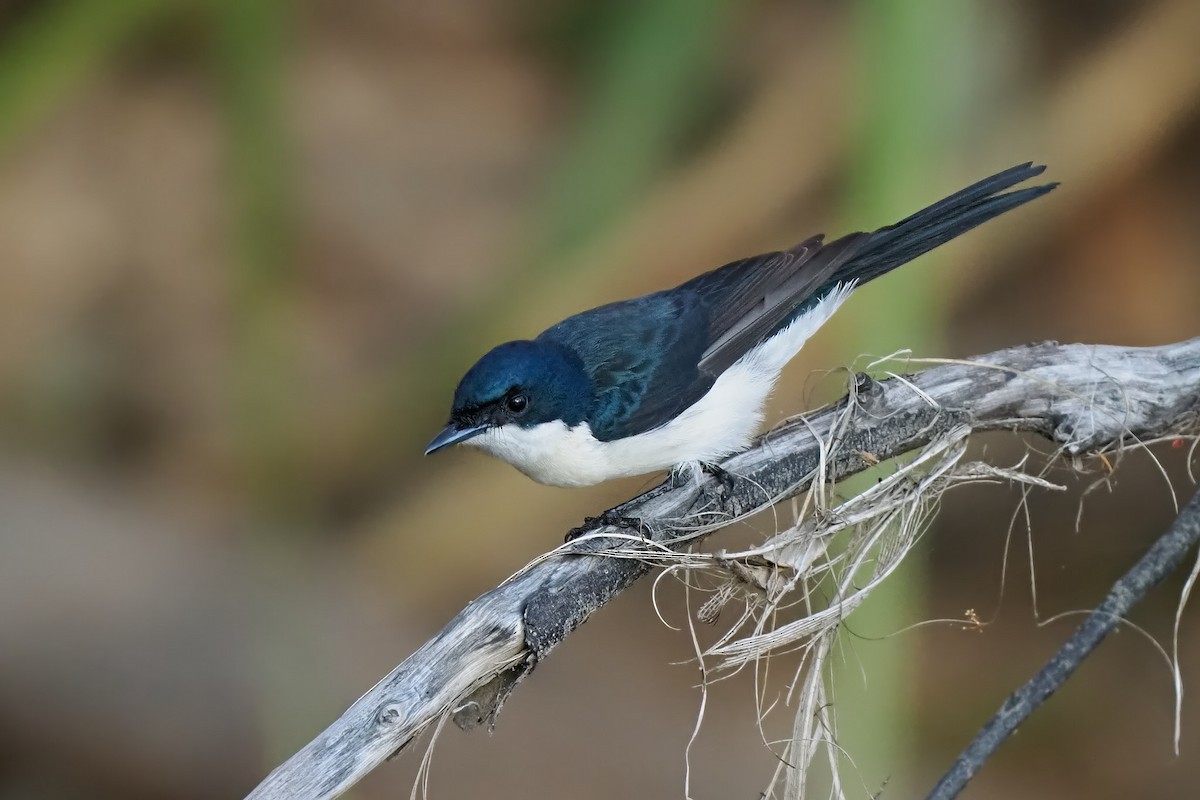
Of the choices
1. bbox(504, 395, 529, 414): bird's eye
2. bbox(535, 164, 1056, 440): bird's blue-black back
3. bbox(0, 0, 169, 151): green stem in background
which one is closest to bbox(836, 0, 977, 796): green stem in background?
bbox(535, 164, 1056, 440): bird's blue-black back

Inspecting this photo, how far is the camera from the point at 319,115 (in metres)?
3.97

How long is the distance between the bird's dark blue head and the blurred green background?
0.92 ft

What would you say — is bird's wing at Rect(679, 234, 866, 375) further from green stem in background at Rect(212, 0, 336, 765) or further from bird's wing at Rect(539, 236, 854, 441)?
green stem in background at Rect(212, 0, 336, 765)

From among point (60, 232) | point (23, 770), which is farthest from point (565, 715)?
point (60, 232)

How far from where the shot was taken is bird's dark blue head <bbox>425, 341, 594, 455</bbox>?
7.07ft

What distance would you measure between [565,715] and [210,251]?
1972 mm

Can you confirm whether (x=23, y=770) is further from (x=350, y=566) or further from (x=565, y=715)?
(x=565, y=715)

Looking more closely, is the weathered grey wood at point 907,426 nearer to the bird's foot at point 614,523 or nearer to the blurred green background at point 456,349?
the bird's foot at point 614,523

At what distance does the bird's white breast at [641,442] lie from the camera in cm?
221

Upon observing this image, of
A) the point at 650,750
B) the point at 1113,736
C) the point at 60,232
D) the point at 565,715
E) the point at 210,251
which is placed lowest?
the point at 1113,736

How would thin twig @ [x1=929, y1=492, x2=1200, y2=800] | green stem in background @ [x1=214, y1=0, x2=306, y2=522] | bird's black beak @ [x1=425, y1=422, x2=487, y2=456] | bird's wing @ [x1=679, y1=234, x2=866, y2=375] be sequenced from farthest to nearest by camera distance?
1. bird's wing @ [x1=679, y1=234, x2=866, y2=375]
2. bird's black beak @ [x1=425, y1=422, x2=487, y2=456]
3. green stem in background @ [x1=214, y1=0, x2=306, y2=522]
4. thin twig @ [x1=929, y1=492, x2=1200, y2=800]

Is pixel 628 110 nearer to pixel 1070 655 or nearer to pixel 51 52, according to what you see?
pixel 51 52

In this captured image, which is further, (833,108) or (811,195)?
(811,195)

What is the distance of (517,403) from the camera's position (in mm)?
2182
